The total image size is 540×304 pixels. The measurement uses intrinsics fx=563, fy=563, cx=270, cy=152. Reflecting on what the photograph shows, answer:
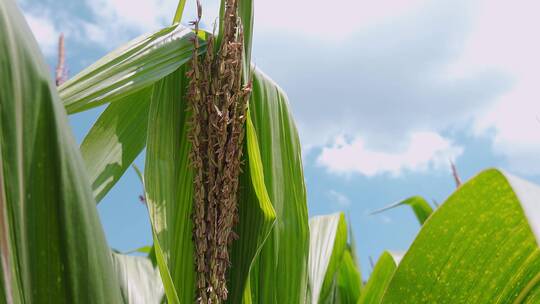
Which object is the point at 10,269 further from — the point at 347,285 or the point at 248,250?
the point at 347,285

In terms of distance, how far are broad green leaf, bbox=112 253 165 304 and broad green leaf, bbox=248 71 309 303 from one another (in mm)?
344

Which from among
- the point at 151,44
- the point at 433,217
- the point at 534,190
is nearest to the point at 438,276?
the point at 433,217

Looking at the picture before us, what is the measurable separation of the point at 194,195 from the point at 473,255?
0.39m

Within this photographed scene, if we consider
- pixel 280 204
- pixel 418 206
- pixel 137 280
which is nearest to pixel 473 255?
pixel 280 204

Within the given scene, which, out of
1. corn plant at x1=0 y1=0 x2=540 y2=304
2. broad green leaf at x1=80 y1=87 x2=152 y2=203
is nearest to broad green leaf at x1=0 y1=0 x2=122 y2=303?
corn plant at x1=0 y1=0 x2=540 y2=304

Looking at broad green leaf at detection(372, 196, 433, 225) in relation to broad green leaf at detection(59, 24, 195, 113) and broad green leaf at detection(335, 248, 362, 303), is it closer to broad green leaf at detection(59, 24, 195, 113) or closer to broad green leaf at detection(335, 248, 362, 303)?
broad green leaf at detection(335, 248, 362, 303)

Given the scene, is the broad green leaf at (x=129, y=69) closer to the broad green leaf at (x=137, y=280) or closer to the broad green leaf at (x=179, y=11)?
the broad green leaf at (x=179, y=11)

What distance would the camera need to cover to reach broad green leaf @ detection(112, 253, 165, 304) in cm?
113

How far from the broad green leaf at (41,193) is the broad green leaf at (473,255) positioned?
288 millimetres

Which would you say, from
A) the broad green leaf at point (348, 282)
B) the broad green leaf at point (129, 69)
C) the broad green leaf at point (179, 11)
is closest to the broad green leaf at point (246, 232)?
the broad green leaf at point (129, 69)

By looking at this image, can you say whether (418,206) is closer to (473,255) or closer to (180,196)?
(180,196)

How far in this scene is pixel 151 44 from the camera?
817mm

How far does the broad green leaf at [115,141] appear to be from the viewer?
827mm

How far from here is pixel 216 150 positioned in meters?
0.78
